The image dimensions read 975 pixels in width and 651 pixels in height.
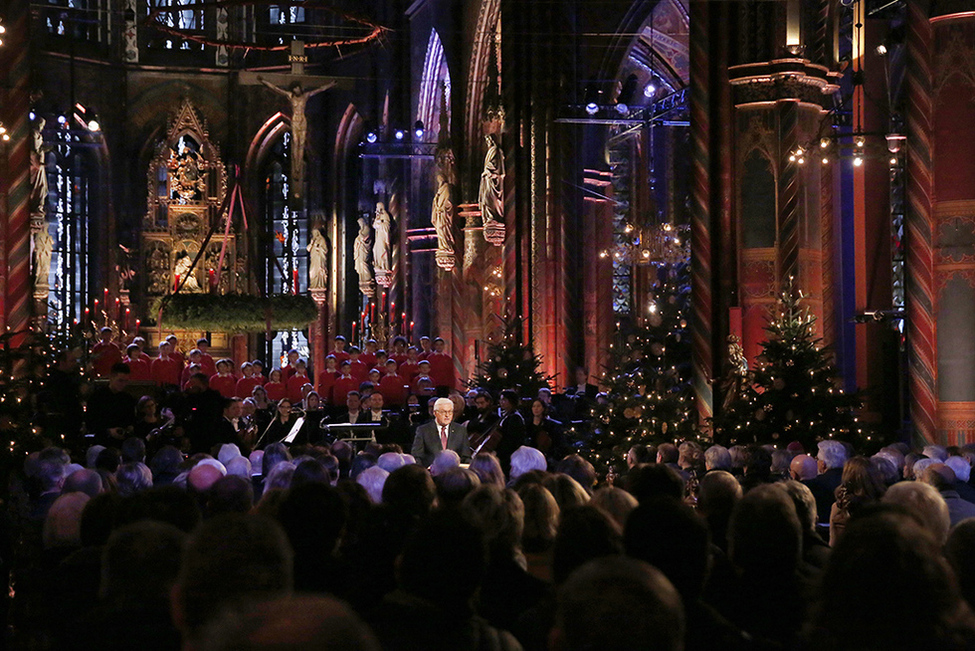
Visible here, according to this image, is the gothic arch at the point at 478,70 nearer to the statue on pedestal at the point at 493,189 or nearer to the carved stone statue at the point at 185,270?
the statue on pedestal at the point at 493,189

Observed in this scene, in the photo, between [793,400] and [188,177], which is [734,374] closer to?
[793,400]

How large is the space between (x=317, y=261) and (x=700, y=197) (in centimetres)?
2000

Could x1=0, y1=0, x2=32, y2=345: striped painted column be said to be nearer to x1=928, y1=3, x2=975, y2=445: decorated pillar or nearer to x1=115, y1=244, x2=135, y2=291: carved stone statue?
x1=928, y1=3, x2=975, y2=445: decorated pillar

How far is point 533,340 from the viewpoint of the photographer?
24750mm

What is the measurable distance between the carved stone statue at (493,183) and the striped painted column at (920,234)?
1060cm

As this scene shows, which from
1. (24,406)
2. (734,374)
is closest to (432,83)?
(734,374)

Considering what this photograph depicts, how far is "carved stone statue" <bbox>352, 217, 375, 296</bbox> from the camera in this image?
34.0 m

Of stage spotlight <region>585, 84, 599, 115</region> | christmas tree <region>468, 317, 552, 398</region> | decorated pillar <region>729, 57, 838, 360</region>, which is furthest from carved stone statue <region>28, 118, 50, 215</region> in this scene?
decorated pillar <region>729, 57, 838, 360</region>

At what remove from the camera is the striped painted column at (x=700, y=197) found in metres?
16.7

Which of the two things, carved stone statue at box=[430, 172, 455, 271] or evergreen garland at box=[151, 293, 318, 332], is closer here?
evergreen garland at box=[151, 293, 318, 332]

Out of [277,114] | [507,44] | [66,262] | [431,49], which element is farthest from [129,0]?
[507,44]

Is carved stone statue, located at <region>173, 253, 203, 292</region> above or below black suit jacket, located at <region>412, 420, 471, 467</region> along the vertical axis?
above

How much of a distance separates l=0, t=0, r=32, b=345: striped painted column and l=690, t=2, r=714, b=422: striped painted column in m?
7.80

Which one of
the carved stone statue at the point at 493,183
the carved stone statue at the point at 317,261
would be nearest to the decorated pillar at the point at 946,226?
the carved stone statue at the point at 493,183
